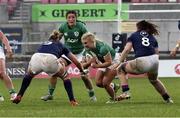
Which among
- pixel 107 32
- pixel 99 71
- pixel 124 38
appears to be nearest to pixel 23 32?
pixel 107 32

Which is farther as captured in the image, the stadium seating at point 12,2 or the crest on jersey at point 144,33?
the stadium seating at point 12,2

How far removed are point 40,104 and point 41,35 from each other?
1862cm

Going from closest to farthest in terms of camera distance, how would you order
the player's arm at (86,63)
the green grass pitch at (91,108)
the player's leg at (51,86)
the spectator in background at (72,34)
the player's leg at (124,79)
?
the green grass pitch at (91,108)
the player's leg at (124,79)
the player's arm at (86,63)
the player's leg at (51,86)
the spectator in background at (72,34)

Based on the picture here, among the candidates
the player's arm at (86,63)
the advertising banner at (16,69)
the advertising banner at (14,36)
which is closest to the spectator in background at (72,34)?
the player's arm at (86,63)

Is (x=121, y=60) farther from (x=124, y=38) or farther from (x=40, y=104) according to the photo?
(x=124, y=38)

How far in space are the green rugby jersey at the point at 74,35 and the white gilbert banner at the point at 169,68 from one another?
1253 centimetres

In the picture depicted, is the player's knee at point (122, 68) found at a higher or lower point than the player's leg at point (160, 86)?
higher

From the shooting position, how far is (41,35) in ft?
113

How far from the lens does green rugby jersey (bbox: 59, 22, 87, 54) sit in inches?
697

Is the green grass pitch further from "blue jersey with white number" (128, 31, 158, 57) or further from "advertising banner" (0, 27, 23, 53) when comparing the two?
"advertising banner" (0, 27, 23, 53)

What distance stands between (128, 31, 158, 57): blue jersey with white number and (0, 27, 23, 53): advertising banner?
716 inches

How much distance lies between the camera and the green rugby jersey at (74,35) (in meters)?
17.7

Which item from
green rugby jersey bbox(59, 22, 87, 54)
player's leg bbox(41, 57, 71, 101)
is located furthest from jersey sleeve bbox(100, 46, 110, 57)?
green rugby jersey bbox(59, 22, 87, 54)

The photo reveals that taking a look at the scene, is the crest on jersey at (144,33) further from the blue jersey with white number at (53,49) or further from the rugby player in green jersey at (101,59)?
the blue jersey with white number at (53,49)
